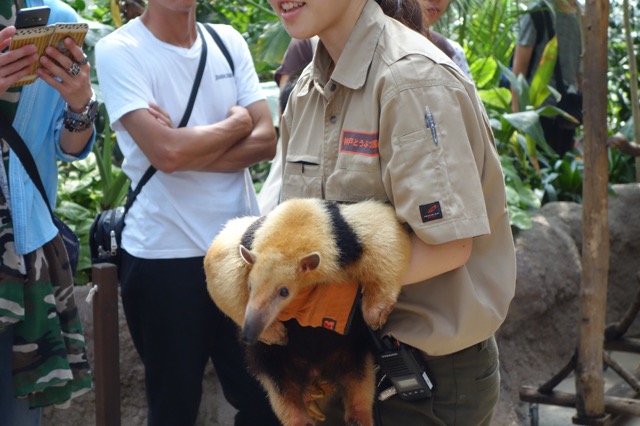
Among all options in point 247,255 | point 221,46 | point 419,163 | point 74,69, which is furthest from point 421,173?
point 221,46

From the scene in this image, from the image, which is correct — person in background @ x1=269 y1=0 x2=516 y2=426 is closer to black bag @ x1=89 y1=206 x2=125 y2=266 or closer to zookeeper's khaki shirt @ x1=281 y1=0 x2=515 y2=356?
zookeeper's khaki shirt @ x1=281 y1=0 x2=515 y2=356

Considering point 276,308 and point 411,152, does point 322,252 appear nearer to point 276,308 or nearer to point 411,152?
point 276,308

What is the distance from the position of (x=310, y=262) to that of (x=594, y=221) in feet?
8.95

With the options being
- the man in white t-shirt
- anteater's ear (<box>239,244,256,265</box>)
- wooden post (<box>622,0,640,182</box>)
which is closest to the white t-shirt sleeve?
the man in white t-shirt

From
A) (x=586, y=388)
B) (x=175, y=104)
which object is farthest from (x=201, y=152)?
(x=586, y=388)

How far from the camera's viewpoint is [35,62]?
2.73m

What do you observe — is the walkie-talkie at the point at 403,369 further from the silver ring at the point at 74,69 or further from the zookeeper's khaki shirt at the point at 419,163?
the silver ring at the point at 74,69

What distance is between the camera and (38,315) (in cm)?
282

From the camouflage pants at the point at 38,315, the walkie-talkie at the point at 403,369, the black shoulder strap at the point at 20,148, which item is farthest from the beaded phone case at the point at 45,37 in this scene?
the walkie-talkie at the point at 403,369

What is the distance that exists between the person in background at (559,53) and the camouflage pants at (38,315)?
4283mm

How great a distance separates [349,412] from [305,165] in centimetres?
62

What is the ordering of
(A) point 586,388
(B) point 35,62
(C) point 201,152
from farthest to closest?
(A) point 586,388 < (C) point 201,152 < (B) point 35,62

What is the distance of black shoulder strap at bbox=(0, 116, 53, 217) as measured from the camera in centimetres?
283

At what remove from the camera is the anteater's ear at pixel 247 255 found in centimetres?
204
